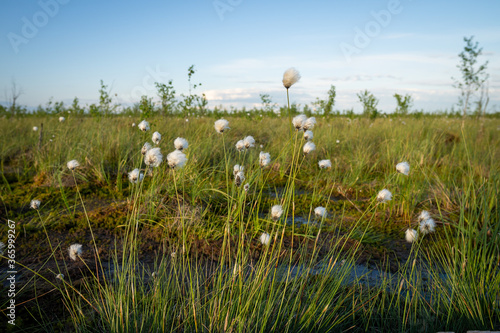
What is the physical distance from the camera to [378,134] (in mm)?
6254

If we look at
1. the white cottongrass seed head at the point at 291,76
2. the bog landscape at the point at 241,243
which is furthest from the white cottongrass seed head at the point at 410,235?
the white cottongrass seed head at the point at 291,76

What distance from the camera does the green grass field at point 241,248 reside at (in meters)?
1.44

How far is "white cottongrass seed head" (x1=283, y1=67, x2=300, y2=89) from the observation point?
1.40 metres

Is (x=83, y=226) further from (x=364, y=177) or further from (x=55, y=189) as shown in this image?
(x=364, y=177)

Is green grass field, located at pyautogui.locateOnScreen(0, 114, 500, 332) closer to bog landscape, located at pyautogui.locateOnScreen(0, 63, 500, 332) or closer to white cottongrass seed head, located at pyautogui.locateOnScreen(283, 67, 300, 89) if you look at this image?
bog landscape, located at pyautogui.locateOnScreen(0, 63, 500, 332)

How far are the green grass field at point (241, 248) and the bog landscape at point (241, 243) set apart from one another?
14 millimetres

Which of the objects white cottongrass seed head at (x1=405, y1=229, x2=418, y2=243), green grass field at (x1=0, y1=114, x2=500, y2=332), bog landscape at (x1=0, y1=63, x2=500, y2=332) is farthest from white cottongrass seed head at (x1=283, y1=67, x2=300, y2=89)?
white cottongrass seed head at (x1=405, y1=229, x2=418, y2=243)

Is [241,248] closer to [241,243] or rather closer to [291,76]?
[241,243]

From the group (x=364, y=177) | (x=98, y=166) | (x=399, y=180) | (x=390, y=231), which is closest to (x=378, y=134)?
(x=364, y=177)

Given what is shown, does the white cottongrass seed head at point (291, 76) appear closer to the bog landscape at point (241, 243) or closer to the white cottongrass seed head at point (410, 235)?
the bog landscape at point (241, 243)

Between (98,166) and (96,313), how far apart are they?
7.98 feet

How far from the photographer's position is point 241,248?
52.2 inches

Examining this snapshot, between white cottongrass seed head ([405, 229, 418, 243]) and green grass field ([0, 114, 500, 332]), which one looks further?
white cottongrass seed head ([405, 229, 418, 243])

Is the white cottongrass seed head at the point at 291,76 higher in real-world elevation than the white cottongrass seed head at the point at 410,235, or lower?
higher
